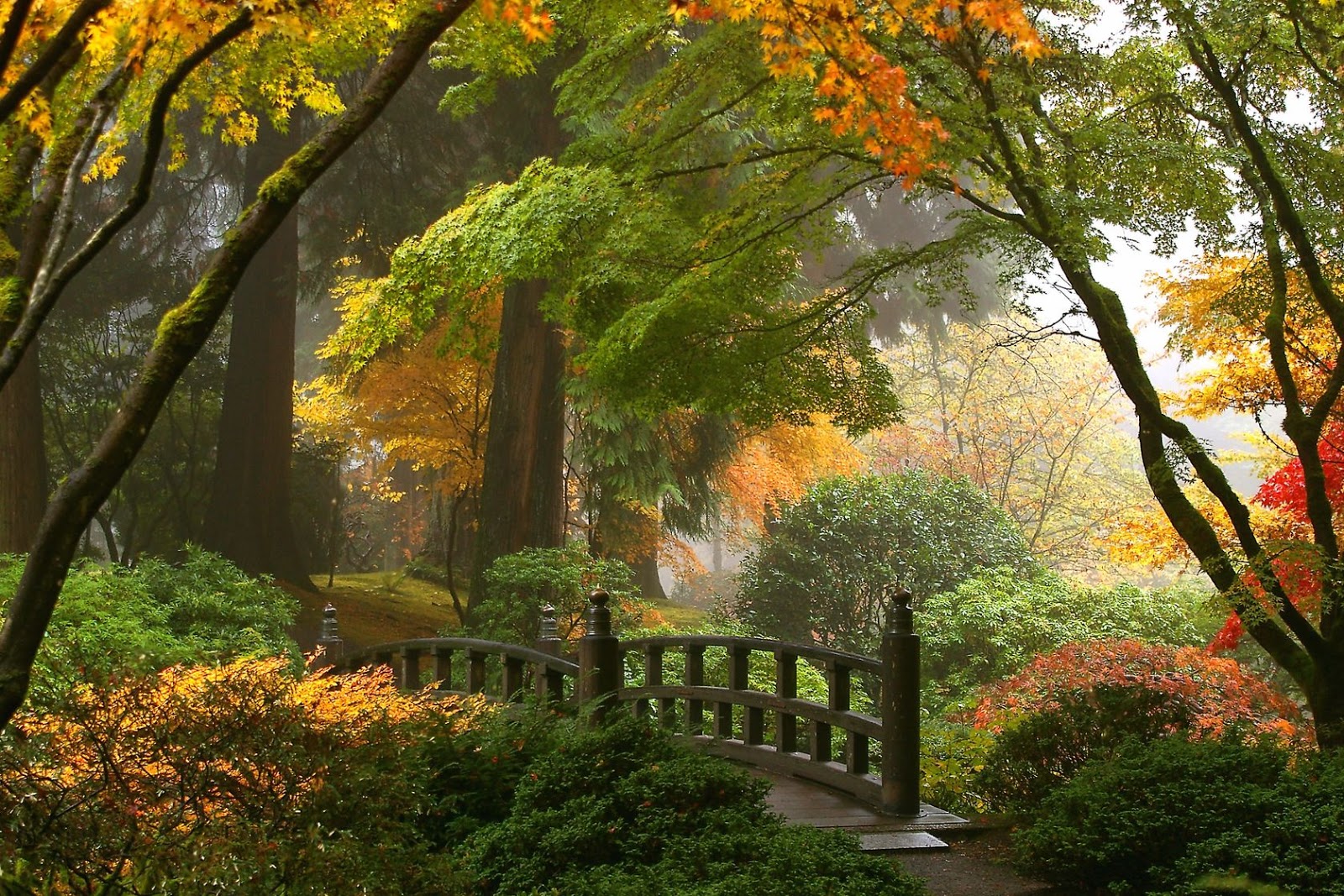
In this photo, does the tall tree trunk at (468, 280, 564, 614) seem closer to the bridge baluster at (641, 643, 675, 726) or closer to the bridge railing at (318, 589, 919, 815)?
the bridge railing at (318, 589, 919, 815)

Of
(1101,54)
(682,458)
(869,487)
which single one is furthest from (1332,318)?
(682,458)

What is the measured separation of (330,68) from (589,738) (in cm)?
444

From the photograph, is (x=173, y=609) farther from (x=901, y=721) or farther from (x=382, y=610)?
(x=901, y=721)

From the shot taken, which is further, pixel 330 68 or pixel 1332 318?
pixel 1332 318

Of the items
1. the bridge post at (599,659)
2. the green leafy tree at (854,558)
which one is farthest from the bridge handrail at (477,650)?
the green leafy tree at (854,558)

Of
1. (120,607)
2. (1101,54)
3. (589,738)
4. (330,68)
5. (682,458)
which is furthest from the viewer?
(682,458)

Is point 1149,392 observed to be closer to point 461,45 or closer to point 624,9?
point 624,9

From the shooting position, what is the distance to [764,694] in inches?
353

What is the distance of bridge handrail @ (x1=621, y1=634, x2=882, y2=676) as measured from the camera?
7820mm

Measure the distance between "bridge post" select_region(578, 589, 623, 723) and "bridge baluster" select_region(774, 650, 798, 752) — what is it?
1307mm

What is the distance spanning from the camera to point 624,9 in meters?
8.98

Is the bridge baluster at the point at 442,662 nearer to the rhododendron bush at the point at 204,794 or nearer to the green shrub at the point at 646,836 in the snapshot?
the green shrub at the point at 646,836

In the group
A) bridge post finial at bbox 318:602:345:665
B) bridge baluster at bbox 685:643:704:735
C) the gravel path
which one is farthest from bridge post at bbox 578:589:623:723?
bridge post finial at bbox 318:602:345:665

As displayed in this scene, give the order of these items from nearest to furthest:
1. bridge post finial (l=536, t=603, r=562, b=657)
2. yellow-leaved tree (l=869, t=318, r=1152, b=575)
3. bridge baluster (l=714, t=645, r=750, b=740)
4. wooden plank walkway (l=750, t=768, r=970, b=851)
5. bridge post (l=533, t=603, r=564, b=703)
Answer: wooden plank walkway (l=750, t=768, r=970, b=851) < bridge post (l=533, t=603, r=564, b=703) < bridge baluster (l=714, t=645, r=750, b=740) < bridge post finial (l=536, t=603, r=562, b=657) < yellow-leaved tree (l=869, t=318, r=1152, b=575)
